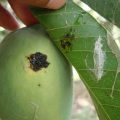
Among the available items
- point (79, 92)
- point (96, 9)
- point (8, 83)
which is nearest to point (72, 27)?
point (96, 9)

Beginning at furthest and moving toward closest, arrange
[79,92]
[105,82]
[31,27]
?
[79,92]
[31,27]
[105,82]

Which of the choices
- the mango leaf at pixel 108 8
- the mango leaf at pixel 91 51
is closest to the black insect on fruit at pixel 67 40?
the mango leaf at pixel 91 51

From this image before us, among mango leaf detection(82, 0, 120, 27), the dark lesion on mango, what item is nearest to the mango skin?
the dark lesion on mango

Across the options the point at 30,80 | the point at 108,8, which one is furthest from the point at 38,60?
the point at 108,8

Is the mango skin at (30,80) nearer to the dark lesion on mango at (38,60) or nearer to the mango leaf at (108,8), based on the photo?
the dark lesion on mango at (38,60)

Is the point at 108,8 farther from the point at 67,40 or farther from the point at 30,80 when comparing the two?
the point at 30,80

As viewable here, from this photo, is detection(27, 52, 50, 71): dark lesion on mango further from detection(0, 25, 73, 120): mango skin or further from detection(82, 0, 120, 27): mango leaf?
detection(82, 0, 120, 27): mango leaf

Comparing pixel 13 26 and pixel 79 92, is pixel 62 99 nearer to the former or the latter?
pixel 13 26
